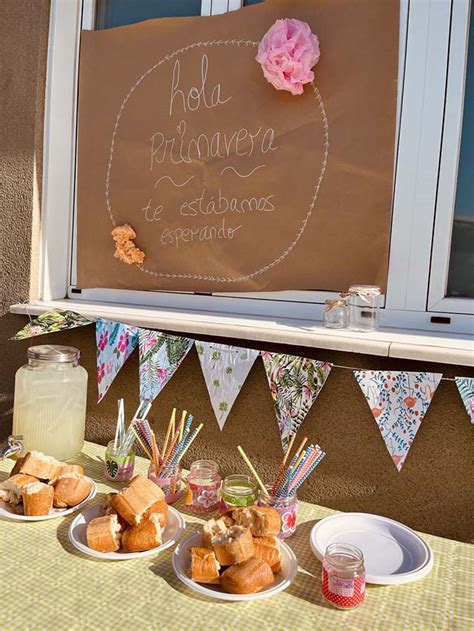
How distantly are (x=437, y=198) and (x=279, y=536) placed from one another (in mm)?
910

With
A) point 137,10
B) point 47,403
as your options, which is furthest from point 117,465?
point 137,10

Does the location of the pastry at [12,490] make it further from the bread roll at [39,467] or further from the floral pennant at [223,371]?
the floral pennant at [223,371]

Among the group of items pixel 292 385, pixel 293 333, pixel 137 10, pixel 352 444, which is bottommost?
pixel 352 444

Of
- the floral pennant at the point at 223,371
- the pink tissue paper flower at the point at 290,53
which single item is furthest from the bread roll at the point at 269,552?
the pink tissue paper flower at the point at 290,53

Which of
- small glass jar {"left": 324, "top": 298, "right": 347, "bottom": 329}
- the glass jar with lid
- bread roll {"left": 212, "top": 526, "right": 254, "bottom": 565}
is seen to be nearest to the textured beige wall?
small glass jar {"left": 324, "top": 298, "right": 347, "bottom": 329}

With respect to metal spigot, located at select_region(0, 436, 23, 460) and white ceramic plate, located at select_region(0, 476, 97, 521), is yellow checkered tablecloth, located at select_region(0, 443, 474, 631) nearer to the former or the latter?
white ceramic plate, located at select_region(0, 476, 97, 521)

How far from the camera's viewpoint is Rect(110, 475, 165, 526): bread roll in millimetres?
1072

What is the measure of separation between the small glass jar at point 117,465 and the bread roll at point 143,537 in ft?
1.02

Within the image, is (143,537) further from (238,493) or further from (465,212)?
(465,212)

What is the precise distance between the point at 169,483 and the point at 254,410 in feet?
0.99

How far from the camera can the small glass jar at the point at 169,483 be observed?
1.27 m

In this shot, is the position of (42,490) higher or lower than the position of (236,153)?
lower

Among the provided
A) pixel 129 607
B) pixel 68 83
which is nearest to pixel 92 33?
pixel 68 83

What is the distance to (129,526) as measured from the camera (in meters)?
1.08
